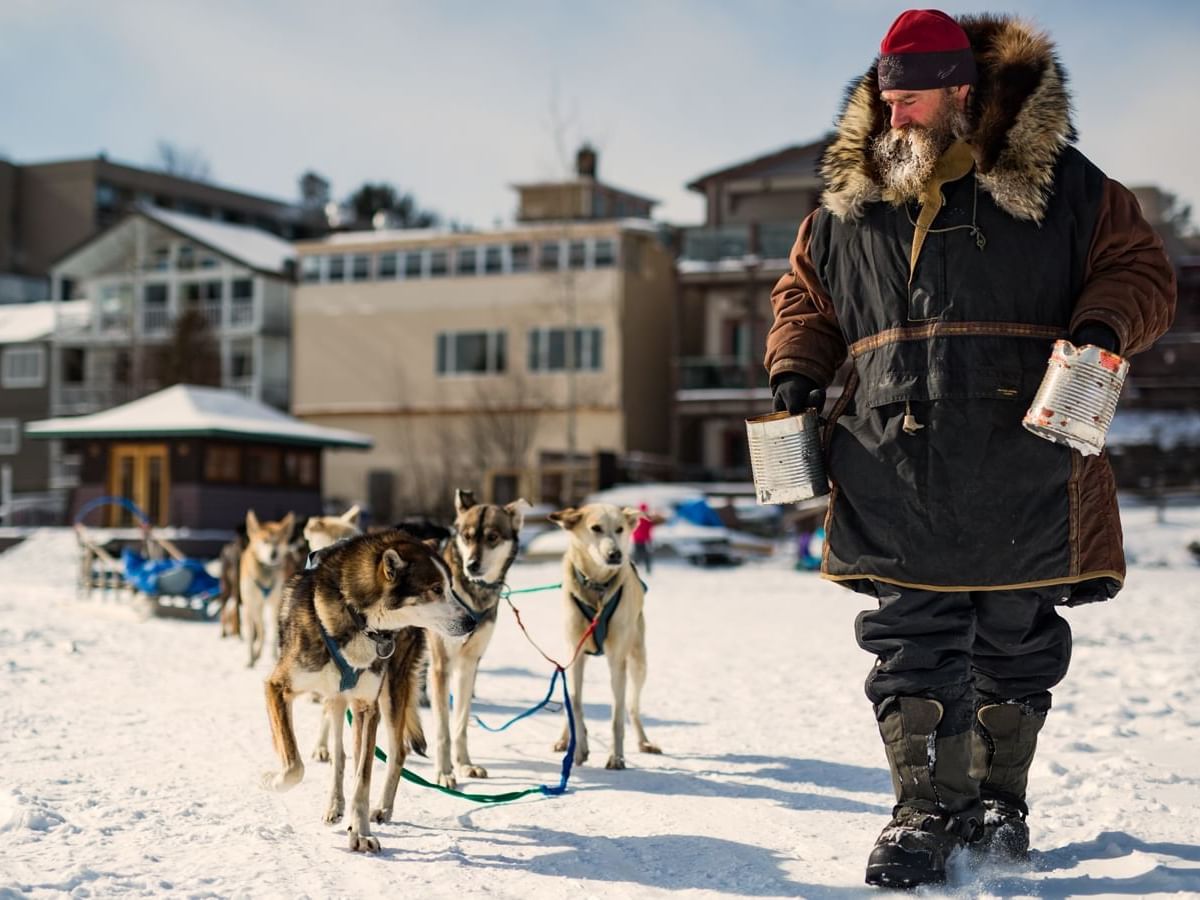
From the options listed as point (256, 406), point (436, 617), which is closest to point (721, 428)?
point (256, 406)

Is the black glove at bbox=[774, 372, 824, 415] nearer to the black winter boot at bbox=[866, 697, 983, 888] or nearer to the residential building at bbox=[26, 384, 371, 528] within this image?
the black winter boot at bbox=[866, 697, 983, 888]

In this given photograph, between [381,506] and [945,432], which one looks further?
[381,506]

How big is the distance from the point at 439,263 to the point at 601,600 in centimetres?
3403

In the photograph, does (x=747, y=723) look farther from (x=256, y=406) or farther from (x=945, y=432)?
→ (x=256, y=406)

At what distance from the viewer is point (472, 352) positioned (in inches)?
1512

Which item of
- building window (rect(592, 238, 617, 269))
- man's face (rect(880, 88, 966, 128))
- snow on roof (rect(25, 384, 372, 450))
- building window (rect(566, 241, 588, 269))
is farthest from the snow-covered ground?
building window (rect(566, 241, 588, 269))

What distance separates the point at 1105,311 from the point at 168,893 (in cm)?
309

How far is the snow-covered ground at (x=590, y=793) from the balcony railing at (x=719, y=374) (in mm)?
23806

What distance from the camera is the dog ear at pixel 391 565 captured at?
Result: 14.8 ft

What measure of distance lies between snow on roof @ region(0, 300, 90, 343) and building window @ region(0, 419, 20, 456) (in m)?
3.10

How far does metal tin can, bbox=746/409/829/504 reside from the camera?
3.88 metres

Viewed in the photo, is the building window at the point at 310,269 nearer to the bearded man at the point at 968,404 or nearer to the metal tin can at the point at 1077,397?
the bearded man at the point at 968,404

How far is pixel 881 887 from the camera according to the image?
11.8 feet

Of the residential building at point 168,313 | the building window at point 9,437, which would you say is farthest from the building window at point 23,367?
the building window at point 9,437
